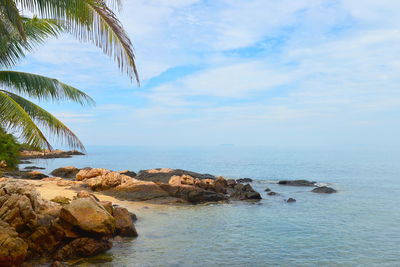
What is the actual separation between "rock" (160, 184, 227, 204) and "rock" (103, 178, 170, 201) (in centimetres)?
54

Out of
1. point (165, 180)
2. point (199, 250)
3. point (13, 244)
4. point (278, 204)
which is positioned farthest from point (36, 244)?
point (165, 180)

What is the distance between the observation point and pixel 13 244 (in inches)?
404

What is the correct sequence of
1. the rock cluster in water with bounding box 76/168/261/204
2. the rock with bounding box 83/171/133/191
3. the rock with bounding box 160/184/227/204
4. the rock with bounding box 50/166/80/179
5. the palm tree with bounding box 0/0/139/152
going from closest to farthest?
the palm tree with bounding box 0/0/139/152
the rock cluster in water with bounding box 76/168/261/204
the rock with bounding box 160/184/227/204
the rock with bounding box 83/171/133/191
the rock with bounding box 50/166/80/179

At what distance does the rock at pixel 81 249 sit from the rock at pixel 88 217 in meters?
0.37

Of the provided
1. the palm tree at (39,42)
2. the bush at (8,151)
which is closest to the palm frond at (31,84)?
the palm tree at (39,42)

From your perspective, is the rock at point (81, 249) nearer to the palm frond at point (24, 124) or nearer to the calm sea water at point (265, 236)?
the calm sea water at point (265, 236)

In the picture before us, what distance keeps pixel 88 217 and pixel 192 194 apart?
1244 centimetres

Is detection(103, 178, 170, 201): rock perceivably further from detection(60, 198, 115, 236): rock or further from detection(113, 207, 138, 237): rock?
detection(60, 198, 115, 236): rock

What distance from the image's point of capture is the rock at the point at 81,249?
37.3 feet

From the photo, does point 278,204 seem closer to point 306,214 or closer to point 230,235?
point 306,214

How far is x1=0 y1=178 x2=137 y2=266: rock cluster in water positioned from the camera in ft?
37.4

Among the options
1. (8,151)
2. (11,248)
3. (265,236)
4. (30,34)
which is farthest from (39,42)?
(8,151)

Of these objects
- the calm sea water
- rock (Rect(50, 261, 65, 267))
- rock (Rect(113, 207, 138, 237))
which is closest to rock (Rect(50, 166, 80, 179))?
the calm sea water

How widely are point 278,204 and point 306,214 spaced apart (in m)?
3.59
